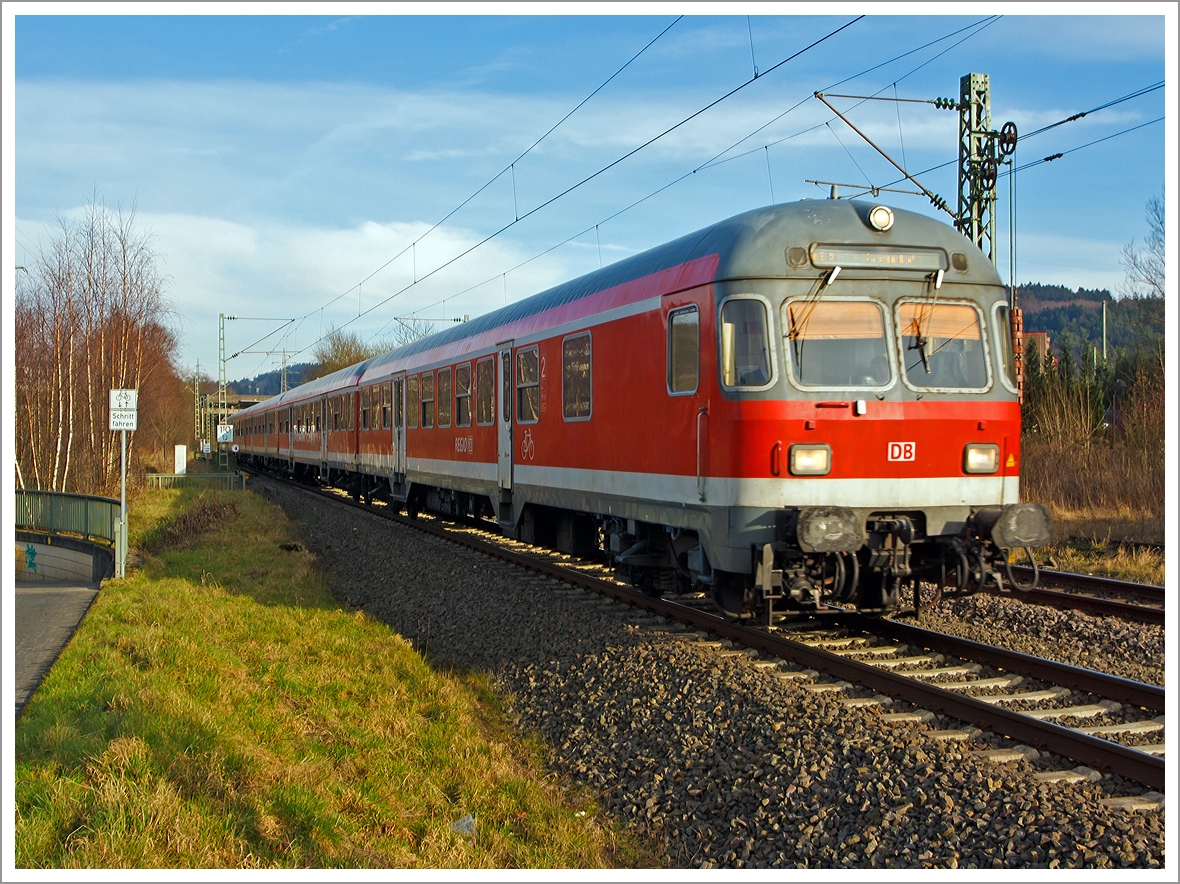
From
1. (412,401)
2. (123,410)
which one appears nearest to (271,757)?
(123,410)

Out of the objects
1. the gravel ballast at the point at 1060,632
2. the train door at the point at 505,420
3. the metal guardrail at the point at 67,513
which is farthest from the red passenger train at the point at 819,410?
the metal guardrail at the point at 67,513

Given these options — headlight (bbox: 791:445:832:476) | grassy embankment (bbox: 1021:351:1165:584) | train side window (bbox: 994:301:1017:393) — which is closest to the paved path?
headlight (bbox: 791:445:832:476)

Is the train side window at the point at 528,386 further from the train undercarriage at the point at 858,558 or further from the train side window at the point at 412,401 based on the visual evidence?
the train side window at the point at 412,401

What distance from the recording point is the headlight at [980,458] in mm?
7527

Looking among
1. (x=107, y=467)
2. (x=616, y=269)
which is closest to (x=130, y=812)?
(x=616, y=269)

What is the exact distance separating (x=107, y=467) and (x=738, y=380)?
2354 cm

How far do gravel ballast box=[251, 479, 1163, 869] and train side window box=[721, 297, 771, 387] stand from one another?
214 centimetres

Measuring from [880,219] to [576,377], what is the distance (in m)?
3.66

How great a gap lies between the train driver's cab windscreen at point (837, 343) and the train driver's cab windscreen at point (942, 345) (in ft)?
0.76

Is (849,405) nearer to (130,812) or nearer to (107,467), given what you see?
(130,812)

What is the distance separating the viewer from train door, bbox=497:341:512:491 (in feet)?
39.9

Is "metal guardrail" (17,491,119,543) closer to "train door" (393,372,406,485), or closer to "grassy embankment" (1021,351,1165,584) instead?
"train door" (393,372,406,485)

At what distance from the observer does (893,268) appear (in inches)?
295

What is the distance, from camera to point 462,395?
47.2 feet
